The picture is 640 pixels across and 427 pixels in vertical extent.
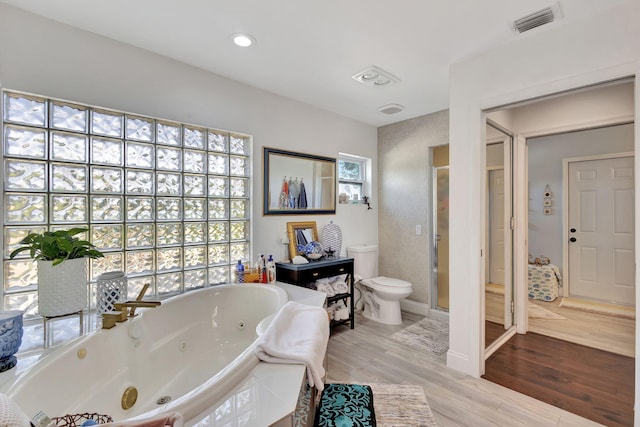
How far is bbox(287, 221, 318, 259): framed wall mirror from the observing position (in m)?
2.96

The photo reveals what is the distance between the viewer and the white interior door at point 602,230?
3.61 m

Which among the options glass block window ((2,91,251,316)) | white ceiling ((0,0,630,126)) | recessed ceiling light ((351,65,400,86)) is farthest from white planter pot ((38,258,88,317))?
recessed ceiling light ((351,65,400,86))

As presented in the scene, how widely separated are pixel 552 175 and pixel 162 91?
16.5 feet

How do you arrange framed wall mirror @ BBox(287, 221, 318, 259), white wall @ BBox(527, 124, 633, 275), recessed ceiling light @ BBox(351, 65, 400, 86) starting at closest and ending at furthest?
recessed ceiling light @ BBox(351, 65, 400, 86) → framed wall mirror @ BBox(287, 221, 318, 259) → white wall @ BBox(527, 124, 633, 275)

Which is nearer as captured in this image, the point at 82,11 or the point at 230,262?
the point at 82,11

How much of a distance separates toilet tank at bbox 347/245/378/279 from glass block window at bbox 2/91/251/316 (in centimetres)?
140

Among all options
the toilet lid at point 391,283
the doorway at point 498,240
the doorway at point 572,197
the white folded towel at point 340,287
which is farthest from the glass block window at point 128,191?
the doorway at point 572,197

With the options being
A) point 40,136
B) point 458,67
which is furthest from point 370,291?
point 40,136

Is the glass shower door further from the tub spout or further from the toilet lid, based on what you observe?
the tub spout

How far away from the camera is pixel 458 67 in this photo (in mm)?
2271

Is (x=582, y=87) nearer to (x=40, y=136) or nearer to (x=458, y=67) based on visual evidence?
(x=458, y=67)

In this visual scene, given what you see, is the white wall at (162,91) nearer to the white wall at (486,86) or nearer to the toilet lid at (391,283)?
the toilet lid at (391,283)

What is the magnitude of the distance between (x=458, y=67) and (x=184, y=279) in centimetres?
273

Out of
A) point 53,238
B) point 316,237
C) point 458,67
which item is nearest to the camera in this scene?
point 53,238
